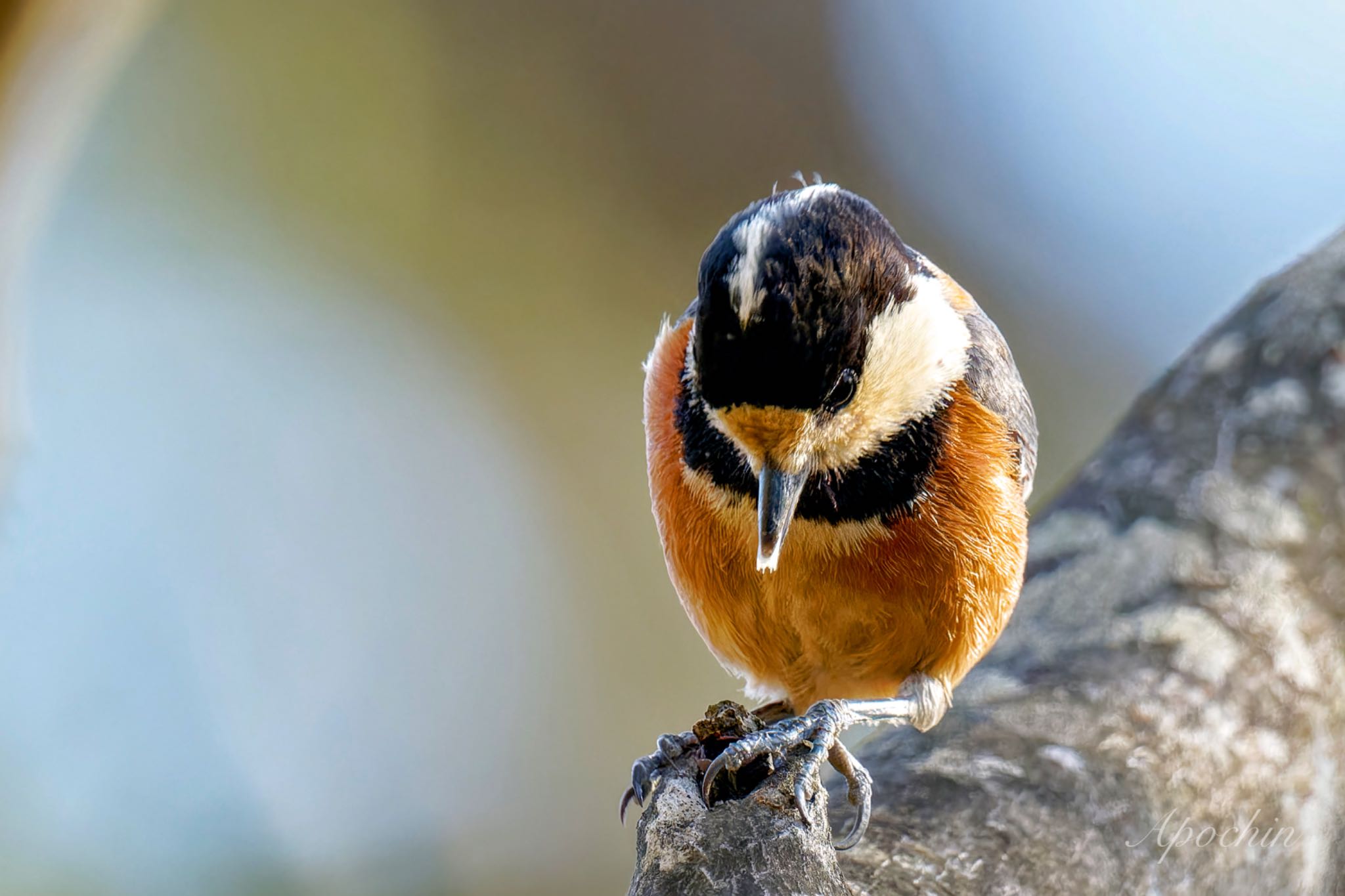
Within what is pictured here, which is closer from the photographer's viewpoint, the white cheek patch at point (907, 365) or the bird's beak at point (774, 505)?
the bird's beak at point (774, 505)

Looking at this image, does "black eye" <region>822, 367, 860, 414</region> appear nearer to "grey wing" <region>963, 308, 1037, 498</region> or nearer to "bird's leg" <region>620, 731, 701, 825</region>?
"grey wing" <region>963, 308, 1037, 498</region>

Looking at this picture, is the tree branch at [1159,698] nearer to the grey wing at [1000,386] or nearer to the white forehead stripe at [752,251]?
the grey wing at [1000,386]

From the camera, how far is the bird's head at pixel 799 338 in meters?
1.44

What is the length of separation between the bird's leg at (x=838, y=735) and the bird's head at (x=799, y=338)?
0.25m

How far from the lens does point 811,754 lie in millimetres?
1463

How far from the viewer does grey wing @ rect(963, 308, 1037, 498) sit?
1865 millimetres

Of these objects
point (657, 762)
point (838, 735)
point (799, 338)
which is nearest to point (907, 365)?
point (799, 338)

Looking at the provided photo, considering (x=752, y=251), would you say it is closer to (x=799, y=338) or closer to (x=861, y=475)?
(x=799, y=338)

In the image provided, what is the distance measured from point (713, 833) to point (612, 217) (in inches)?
176

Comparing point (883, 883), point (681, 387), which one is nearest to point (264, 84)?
point (681, 387)

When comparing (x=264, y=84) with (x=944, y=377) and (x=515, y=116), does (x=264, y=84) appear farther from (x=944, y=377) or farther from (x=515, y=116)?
(x=944, y=377)
